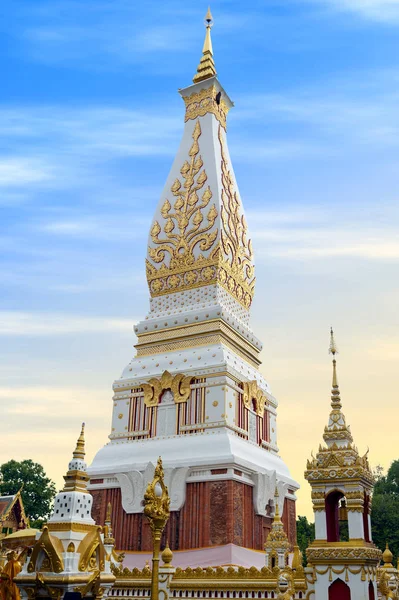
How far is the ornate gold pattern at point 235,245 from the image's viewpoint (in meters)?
26.3

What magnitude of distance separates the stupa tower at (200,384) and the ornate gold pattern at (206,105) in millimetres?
58

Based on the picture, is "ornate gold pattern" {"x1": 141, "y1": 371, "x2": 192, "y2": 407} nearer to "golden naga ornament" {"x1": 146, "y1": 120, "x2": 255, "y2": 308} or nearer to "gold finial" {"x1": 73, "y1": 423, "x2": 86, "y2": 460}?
"golden naga ornament" {"x1": 146, "y1": 120, "x2": 255, "y2": 308}

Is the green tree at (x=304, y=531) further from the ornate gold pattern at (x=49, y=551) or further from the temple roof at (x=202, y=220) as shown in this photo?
the ornate gold pattern at (x=49, y=551)

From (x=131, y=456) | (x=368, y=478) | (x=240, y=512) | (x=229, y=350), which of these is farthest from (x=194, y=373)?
(x=368, y=478)

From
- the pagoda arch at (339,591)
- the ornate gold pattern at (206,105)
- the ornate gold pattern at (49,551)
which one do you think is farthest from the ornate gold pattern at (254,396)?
the ornate gold pattern at (49,551)

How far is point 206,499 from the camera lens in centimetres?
2008

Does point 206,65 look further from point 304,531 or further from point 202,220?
point 304,531

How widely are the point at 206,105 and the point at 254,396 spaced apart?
14.1 meters

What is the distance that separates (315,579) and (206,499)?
7.61 meters

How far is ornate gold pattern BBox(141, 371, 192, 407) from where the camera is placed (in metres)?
22.9

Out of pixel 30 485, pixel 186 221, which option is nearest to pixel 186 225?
pixel 186 221

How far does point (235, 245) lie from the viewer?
27.0 metres

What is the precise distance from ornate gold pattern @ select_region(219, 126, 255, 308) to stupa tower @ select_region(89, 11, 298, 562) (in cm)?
7

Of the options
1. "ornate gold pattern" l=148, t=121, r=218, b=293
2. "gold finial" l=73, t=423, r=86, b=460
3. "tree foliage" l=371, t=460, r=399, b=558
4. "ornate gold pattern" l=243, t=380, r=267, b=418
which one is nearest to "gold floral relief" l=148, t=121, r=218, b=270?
"ornate gold pattern" l=148, t=121, r=218, b=293
